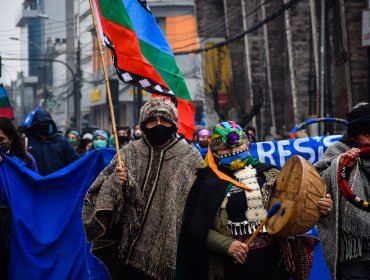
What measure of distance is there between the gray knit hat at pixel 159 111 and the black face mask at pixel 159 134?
0.19 ft

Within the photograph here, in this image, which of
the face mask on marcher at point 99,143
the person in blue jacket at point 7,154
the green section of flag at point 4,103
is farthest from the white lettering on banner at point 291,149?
the green section of flag at point 4,103

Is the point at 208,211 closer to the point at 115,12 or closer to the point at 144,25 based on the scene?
the point at 115,12

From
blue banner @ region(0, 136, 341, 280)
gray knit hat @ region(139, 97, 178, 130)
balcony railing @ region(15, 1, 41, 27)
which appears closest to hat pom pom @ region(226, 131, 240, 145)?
gray knit hat @ region(139, 97, 178, 130)

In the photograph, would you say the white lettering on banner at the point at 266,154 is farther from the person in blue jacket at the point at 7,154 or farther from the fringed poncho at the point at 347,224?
the fringed poncho at the point at 347,224

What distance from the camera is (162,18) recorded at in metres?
62.9

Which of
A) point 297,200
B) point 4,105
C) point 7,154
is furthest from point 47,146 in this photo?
point 297,200

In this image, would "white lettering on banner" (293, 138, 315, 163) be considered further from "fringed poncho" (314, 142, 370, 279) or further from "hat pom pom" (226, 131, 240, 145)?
"hat pom pom" (226, 131, 240, 145)

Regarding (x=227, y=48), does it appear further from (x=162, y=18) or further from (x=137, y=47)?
(x=137, y=47)

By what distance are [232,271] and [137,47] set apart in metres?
2.73

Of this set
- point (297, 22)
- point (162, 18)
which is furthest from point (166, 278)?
point (162, 18)

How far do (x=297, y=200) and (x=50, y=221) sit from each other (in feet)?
12.7

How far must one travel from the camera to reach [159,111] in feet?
19.0

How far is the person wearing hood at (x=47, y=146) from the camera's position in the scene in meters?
9.56

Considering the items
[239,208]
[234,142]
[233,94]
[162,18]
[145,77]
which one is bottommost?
[239,208]
